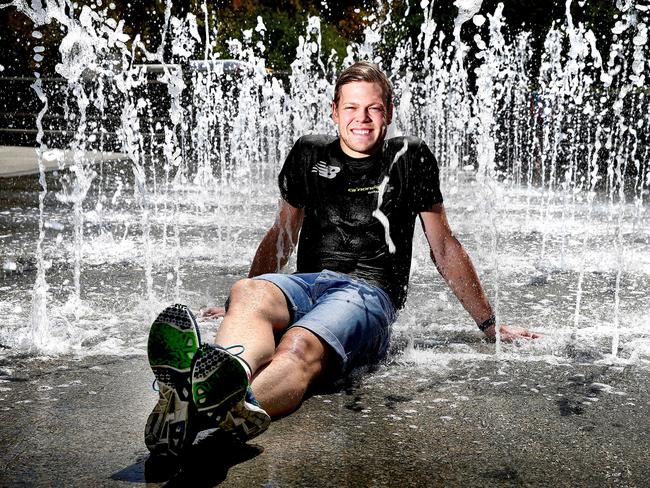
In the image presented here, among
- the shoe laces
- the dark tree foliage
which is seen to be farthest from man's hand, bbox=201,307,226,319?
the dark tree foliage

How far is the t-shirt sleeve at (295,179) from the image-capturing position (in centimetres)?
367

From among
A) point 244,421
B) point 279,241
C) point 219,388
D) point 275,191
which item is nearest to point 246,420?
point 244,421

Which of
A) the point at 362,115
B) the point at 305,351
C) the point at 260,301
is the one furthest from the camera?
the point at 362,115

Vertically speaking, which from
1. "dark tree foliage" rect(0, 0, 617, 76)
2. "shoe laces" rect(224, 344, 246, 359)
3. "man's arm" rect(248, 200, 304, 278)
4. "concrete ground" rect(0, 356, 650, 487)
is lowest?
"concrete ground" rect(0, 356, 650, 487)

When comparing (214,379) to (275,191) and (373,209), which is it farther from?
(275,191)

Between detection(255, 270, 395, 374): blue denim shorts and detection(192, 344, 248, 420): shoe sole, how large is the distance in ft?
2.03

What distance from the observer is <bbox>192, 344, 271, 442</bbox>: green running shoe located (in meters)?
2.42

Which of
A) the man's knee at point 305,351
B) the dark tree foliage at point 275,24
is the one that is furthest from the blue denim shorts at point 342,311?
the dark tree foliage at point 275,24

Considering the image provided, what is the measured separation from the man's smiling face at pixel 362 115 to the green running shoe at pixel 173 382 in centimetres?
126

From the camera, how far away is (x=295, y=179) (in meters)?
3.69

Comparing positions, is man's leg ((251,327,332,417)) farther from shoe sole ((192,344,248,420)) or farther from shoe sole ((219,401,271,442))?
shoe sole ((192,344,248,420))

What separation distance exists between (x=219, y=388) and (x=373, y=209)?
1293mm

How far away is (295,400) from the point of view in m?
2.93

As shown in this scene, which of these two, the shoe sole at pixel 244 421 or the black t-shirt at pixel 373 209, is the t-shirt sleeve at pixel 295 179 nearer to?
the black t-shirt at pixel 373 209
